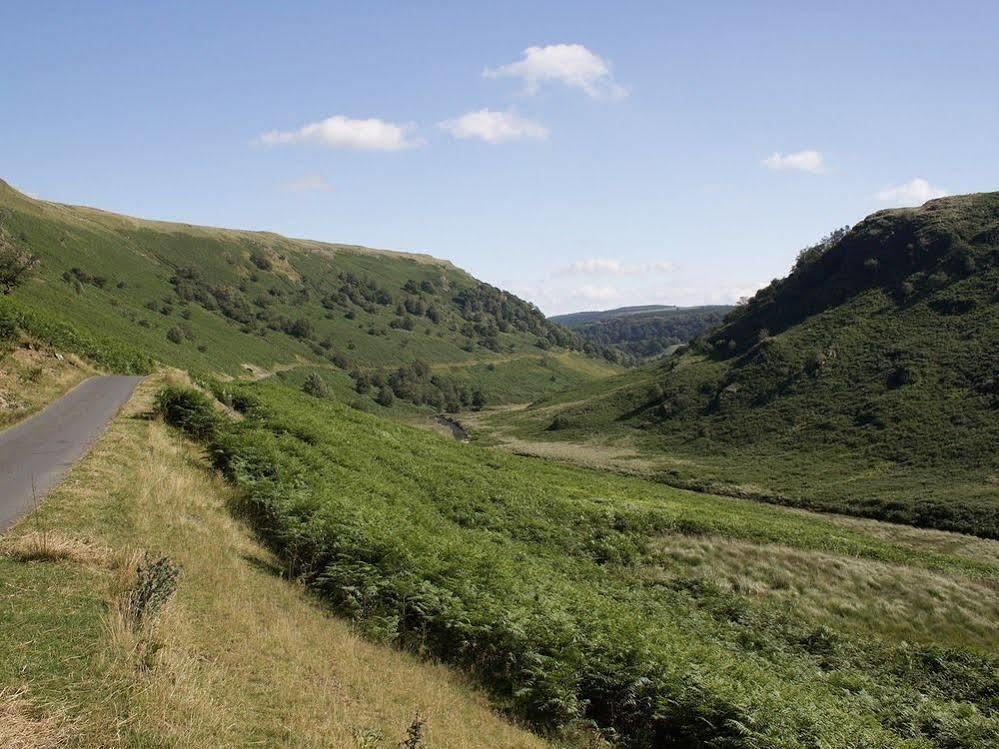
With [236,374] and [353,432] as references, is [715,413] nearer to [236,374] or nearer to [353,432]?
[236,374]

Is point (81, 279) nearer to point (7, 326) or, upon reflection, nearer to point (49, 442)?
point (7, 326)

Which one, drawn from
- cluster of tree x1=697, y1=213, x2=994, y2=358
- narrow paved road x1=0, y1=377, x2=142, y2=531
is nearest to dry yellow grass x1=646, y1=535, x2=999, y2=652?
Answer: narrow paved road x1=0, y1=377, x2=142, y2=531

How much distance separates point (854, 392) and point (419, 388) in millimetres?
96812

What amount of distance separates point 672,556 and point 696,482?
4825 centimetres

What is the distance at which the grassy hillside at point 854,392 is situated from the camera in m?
66.1

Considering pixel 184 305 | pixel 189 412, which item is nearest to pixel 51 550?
pixel 189 412

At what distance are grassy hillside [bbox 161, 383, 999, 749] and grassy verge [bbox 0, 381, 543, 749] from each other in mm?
1201

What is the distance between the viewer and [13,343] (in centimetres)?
2984

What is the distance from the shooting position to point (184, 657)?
750 cm

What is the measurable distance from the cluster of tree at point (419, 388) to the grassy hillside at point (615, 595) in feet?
344

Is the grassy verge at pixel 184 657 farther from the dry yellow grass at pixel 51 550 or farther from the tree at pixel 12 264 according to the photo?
the tree at pixel 12 264

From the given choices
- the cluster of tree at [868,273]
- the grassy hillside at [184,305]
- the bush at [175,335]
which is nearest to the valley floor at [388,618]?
the grassy hillside at [184,305]

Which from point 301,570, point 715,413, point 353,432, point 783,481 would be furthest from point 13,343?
point 715,413

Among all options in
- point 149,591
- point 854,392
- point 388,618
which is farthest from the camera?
point 854,392
